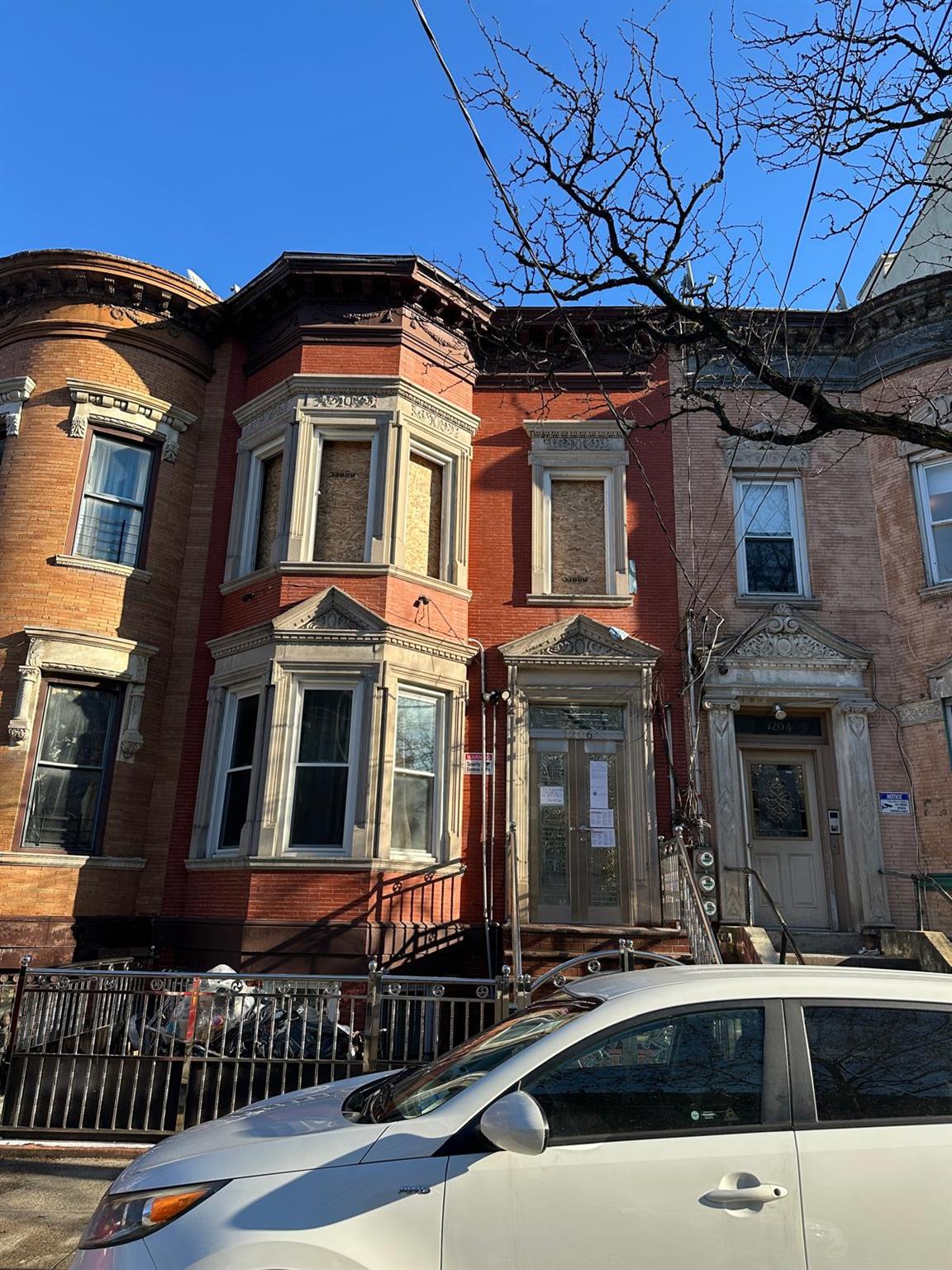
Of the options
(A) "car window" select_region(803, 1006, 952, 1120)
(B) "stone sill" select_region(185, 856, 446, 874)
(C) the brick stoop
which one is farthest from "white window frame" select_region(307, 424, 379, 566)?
(A) "car window" select_region(803, 1006, 952, 1120)

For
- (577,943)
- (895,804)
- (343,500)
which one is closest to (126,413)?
(343,500)

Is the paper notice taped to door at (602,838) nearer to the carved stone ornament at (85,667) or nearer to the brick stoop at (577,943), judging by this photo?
the brick stoop at (577,943)

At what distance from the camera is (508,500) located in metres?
12.9

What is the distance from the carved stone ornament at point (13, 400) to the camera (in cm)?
1209

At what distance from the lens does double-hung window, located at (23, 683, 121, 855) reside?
1079 centimetres

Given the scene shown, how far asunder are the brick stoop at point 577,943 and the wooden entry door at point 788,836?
2.07 metres

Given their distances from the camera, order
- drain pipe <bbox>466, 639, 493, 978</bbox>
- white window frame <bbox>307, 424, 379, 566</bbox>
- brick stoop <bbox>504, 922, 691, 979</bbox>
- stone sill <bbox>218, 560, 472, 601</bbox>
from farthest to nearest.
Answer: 1. white window frame <bbox>307, 424, 379, 566</bbox>
2. stone sill <bbox>218, 560, 472, 601</bbox>
3. drain pipe <bbox>466, 639, 493, 978</bbox>
4. brick stoop <bbox>504, 922, 691, 979</bbox>

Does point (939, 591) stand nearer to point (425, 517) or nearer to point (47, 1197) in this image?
point (425, 517)

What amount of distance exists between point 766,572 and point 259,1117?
1074 centimetres

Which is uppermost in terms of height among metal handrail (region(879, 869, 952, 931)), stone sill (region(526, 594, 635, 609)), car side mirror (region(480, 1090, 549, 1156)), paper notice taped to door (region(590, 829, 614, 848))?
stone sill (region(526, 594, 635, 609))

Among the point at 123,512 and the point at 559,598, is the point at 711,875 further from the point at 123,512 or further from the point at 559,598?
the point at 123,512

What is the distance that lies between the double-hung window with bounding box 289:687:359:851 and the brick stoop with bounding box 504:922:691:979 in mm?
2445

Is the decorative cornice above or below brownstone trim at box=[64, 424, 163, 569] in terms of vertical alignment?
below

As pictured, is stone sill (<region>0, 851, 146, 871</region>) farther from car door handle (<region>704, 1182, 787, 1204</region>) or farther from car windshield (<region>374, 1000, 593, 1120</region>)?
car door handle (<region>704, 1182, 787, 1204</region>)
